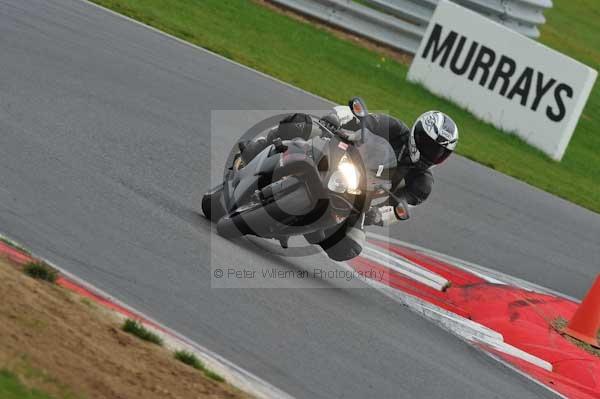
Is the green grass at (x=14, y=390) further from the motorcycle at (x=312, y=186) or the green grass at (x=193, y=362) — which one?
the motorcycle at (x=312, y=186)

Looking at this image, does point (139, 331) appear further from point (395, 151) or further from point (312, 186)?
point (395, 151)

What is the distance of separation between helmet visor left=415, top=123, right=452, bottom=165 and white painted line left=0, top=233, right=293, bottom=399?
9.63ft

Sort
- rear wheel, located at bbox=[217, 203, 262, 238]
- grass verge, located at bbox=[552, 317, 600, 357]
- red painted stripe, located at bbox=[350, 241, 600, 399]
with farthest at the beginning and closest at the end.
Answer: grass verge, located at bbox=[552, 317, 600, 357]
red painted stripe, located at bbox=[350, 241, 600, 399]
rear wheel, located at bbox=[217, 203, 262, 238]

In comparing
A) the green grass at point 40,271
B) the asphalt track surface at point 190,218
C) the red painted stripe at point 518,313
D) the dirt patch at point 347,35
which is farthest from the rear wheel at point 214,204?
the dirt patch at point 347,35

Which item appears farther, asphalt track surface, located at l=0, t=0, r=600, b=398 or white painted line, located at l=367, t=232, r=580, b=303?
white painted line, located at l=367, t=232, r=580, b=303

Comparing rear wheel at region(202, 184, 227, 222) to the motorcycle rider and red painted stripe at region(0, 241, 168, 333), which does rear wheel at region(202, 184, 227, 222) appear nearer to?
the motorcycle rider

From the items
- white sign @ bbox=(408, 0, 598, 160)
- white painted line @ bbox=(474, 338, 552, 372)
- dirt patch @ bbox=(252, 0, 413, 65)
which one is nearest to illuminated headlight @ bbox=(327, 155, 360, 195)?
white painted line @ bbox=(474, 338, 552, 372)

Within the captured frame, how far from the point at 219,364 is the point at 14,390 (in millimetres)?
1522

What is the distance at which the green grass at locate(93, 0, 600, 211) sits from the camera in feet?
51.3

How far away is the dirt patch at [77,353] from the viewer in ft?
15.3

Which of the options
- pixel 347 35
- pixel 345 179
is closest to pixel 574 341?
pixel 345 179

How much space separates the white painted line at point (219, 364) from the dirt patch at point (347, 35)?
14.5m

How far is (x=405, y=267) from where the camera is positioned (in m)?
9.80

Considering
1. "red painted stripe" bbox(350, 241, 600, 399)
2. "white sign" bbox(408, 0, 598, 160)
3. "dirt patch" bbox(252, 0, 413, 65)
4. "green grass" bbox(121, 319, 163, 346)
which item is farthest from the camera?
"dirt patch" bbox(252, 0, 413, 65)
